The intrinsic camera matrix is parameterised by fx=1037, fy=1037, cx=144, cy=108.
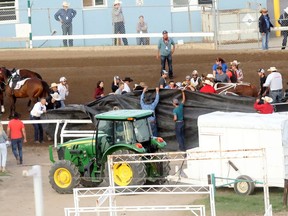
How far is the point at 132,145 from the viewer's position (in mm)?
23688

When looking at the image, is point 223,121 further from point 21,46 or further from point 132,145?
point 21,46

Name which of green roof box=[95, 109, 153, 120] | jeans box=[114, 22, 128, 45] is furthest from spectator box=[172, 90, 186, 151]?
jeans box=[114, 22, 128, 45]

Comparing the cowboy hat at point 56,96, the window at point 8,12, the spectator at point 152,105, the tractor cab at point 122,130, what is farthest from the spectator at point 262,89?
the window at point 8,12

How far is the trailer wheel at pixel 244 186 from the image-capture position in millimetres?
22828

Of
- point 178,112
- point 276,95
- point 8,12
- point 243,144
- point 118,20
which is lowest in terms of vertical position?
point 243,144

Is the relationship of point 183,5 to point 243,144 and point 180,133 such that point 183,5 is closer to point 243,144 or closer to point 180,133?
point 180,133

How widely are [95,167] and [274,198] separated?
4.43m

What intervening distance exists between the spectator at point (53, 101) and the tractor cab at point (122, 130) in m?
7.62

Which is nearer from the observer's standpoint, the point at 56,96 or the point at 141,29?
the point at 56,96

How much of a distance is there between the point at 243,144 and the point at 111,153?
10.1ft

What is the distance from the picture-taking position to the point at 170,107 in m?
29.7

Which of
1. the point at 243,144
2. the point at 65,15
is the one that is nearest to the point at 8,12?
the point at 65,15

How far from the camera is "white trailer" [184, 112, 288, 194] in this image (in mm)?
22359

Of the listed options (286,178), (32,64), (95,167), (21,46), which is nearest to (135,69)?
(32,64)
